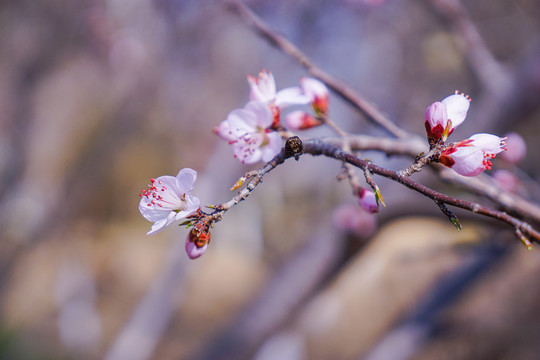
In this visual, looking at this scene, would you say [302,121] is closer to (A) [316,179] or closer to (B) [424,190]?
(B) [424,190]

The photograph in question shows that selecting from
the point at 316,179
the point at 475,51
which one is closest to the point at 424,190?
the point at 475,51

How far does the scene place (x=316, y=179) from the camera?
4.89m

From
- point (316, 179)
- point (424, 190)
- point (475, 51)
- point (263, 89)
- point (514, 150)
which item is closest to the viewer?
point (424, 190)

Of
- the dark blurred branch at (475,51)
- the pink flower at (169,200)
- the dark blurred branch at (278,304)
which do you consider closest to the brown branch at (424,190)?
the pink flower at (169,200)

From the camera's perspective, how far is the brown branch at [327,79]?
69 cm

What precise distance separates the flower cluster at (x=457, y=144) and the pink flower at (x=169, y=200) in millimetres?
321

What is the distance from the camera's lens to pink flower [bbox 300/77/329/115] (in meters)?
Result: 0.64

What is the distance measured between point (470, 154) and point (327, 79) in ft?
1.11

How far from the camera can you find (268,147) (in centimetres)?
54

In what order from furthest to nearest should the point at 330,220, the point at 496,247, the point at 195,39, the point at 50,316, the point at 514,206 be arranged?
the point at 50,316 < the point at 195,39 < the point at 330,220 < the point at 496,247 < the point at 514,206

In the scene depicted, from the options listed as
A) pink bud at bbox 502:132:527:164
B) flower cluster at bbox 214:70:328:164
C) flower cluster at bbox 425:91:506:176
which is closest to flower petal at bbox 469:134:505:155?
flower cluster at bbox 425:91:506:176

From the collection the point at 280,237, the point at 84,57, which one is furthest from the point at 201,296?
the point at 84,57

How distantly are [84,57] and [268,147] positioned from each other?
8.90 ft

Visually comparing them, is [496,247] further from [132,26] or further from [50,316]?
[50,316]
